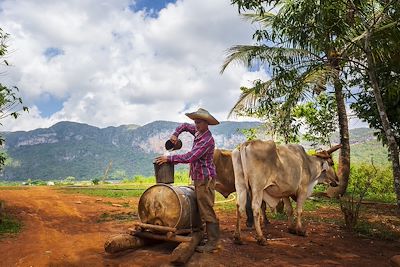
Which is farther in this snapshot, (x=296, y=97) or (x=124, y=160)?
(x=124, y=160)

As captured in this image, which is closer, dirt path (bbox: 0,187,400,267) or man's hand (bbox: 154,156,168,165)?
dirt path (bbox: 0,187,400,267)

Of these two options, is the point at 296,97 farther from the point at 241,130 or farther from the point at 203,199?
the point at 241,130

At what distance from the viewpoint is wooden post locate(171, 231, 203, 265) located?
495cm

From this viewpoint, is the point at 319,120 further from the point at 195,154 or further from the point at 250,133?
the point at 195,154

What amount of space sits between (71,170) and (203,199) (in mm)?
162278

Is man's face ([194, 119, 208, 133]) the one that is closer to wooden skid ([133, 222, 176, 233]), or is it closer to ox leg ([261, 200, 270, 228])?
wooden skid ([133, 222, 176, 233])

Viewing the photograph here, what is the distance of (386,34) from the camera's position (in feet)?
25.4

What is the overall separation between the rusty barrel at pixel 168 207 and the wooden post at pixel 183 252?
1.18 feet

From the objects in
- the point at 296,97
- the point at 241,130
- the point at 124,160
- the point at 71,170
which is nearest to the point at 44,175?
the point at 71,170

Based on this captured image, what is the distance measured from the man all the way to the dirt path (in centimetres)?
43

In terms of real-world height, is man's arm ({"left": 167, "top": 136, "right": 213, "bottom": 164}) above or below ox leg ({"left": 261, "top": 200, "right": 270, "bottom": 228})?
above

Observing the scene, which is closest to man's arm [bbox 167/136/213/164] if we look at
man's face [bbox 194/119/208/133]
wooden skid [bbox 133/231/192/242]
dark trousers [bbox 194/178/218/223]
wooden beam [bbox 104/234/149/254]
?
man's face [bbox 194/119/208/133]

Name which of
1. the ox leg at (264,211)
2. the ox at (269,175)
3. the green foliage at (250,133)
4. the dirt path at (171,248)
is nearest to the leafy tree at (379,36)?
the dirt path at (171,248)

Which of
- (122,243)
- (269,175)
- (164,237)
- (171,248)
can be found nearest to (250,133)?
(269,175)
